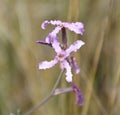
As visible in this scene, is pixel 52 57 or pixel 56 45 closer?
pixel 56 45

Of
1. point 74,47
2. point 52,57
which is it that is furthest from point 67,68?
point 52,57

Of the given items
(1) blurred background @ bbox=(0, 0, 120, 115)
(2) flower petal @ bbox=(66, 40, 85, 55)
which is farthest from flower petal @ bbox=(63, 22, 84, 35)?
(1) blurred background @ bbox=(0, 0, 120, 115)

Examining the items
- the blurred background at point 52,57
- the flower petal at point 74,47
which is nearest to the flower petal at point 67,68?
the flower petal at point 74,47

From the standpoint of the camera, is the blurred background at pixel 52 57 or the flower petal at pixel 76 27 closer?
the flower petal at pixel 76 27

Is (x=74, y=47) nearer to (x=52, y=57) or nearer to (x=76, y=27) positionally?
(x=76, y=27)

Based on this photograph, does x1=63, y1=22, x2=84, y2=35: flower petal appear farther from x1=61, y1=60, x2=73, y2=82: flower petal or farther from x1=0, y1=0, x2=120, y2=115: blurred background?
x1=0, y1=0, x2=120, y2=115: blurred background

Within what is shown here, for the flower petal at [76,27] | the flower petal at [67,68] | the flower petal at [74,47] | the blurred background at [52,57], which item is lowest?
the blurred background at [52,57]

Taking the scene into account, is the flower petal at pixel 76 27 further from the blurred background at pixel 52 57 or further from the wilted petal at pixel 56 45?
the blurred background at pixel 52 57

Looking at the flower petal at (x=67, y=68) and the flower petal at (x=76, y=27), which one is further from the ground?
the flower petal at (x=76, y=27)

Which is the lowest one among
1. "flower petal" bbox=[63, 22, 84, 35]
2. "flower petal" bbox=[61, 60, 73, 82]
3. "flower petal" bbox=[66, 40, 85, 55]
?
"flower petal" bbox=[61, 60, 73, 82]
